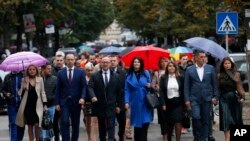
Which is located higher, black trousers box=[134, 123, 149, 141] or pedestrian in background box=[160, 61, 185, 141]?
pedestrian in background box=[160, 61, 185, 141]

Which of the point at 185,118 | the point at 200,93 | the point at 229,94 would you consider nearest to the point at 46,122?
the point at 185,118

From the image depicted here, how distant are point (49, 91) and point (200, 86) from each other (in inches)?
120

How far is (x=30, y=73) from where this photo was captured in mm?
14984

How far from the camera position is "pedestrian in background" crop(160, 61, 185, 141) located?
599 inches

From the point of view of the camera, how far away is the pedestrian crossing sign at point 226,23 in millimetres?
20484

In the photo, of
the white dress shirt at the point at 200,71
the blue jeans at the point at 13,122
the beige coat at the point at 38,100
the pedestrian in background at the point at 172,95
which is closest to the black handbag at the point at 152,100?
the pedestrian in background at the point at 172,95

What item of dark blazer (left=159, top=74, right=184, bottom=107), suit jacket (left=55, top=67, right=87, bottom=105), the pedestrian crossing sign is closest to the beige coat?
suit jacket (left=55, top=67, right=87, bottom=105)

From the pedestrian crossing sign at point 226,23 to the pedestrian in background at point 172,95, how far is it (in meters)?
5.48

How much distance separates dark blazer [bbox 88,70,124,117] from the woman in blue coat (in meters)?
0.23

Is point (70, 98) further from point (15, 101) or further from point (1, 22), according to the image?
point (1, 22)

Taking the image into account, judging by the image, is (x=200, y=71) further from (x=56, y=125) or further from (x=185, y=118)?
(x=56, y=125)

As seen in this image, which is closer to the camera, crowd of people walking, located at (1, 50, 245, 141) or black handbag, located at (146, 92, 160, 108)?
black handbag, located at (146, 92, 160, 108)

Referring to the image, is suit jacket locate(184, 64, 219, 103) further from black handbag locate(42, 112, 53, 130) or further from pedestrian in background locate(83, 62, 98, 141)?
black handbag locate(42, 112, 53, 130)

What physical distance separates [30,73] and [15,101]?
986 millimetres
